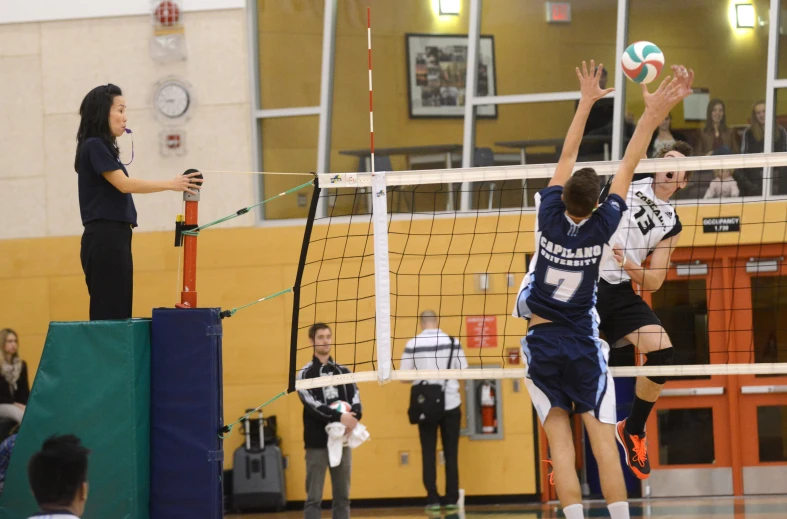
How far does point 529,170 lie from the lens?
626 cm

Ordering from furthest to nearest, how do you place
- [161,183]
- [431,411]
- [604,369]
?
[431,411]
[161,183]
[604,369]

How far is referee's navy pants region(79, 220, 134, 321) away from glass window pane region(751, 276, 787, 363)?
7.21 m

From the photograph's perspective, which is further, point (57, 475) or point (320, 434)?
point (320, 434)

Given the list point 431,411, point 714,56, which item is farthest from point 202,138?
point 714,56

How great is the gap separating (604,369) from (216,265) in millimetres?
6745

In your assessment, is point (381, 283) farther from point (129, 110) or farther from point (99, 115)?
point (129, 110)

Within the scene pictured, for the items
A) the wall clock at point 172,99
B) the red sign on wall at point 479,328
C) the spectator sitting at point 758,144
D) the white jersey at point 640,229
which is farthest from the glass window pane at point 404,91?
the white jersey at point 640,229

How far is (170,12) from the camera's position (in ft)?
37.1

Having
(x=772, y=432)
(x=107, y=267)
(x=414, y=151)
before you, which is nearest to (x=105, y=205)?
(x=107, y=267)

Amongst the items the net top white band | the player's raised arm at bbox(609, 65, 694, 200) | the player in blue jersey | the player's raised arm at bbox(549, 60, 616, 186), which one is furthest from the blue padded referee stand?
the player's raised arm at bbox(609, 65, 694, 200)

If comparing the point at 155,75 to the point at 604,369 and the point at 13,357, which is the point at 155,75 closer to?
the point at 13,357

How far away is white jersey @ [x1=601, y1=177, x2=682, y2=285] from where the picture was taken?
6.24 meters

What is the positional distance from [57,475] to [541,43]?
27.7 ft

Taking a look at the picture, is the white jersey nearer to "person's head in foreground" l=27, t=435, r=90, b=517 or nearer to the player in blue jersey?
the player in blue jersey
